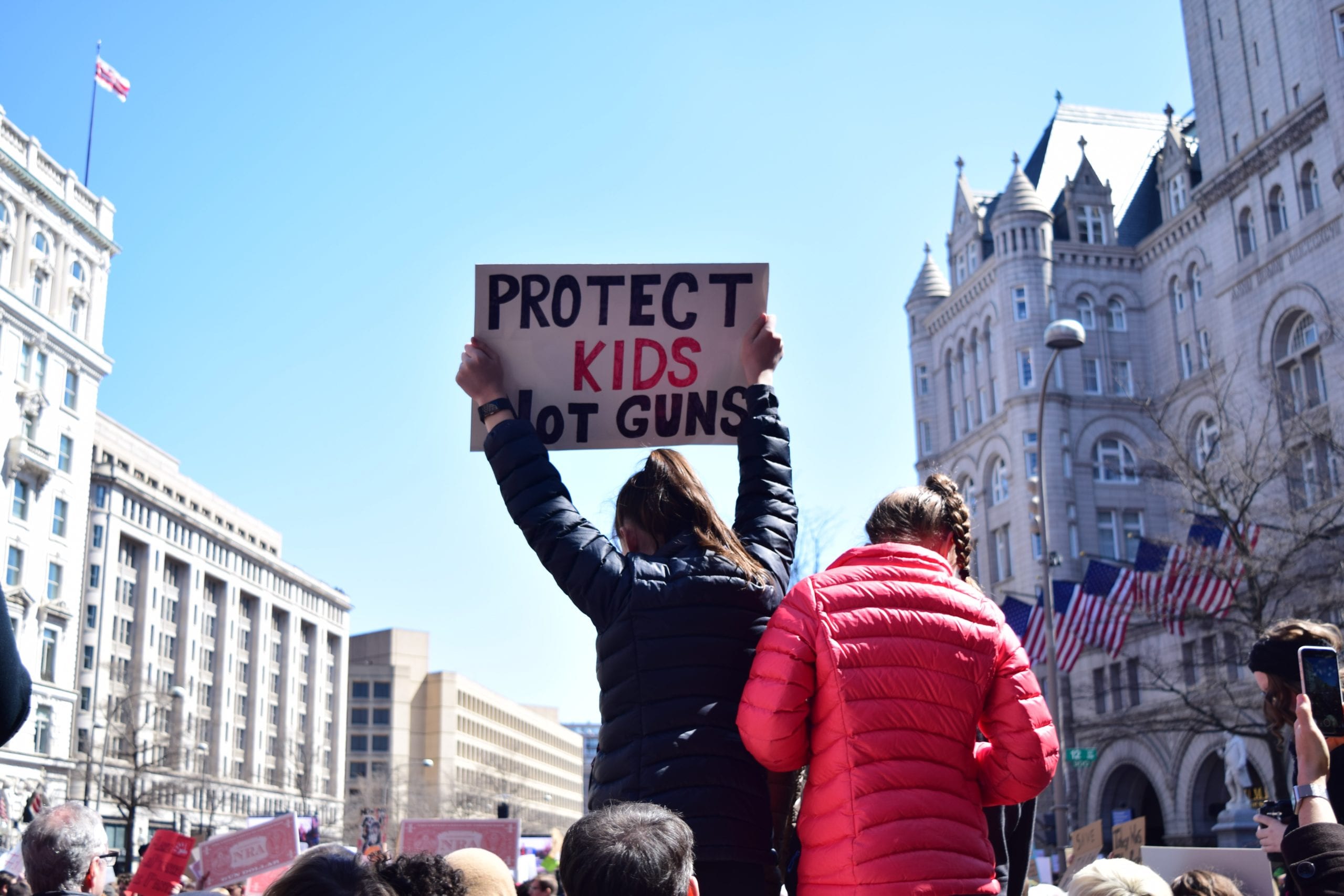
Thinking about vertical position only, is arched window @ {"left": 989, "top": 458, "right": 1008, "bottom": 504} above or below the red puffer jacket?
above

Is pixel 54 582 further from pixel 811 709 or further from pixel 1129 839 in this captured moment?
pixel 811 709

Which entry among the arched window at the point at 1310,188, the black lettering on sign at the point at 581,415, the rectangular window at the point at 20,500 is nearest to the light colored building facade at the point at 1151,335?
the arched window at the point at 1310,188

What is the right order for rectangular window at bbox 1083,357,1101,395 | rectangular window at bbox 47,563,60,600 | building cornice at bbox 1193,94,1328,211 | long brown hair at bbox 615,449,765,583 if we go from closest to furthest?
long brown hair at bbox 615,449,765,583
building cornice at bbox 1193,94,1328,211
rectangular window at bbox 1083,357,1101,395
rectangular window at bbox 47,563,60,600

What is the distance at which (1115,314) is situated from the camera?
203 ft

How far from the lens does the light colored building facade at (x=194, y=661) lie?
7744 centimetres

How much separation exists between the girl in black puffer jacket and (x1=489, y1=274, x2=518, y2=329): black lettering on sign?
2.07 ft

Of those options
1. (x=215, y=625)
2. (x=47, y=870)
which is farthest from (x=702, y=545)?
(x=215, y=625)

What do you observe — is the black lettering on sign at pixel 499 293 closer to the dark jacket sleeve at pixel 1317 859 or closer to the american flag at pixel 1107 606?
the dark jacket sleeve at pixel 1317 859

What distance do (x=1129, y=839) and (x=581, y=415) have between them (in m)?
10.4

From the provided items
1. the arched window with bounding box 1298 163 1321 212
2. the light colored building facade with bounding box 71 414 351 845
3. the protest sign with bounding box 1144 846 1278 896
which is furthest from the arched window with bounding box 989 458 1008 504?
the protest sign with bounding box 1144 846 1278 896

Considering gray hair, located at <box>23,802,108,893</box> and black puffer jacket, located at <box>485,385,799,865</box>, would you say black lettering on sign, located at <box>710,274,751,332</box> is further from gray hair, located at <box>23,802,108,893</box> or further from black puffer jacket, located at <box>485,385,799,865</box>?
→ gray hair, located at <box>23,802,108,893</box>

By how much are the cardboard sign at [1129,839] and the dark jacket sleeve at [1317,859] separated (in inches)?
389

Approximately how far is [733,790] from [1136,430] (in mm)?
60728

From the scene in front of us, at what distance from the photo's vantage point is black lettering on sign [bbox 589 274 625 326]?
5320 mm
